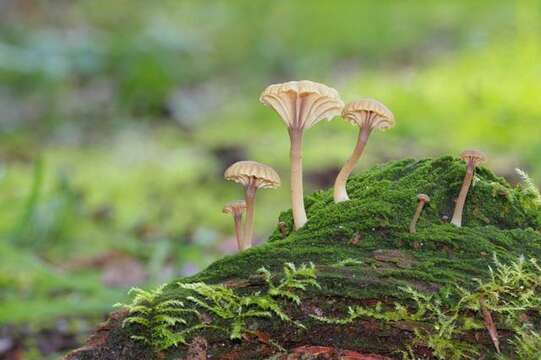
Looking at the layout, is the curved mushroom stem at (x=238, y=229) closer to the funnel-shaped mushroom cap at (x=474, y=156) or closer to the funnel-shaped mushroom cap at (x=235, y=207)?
the funnel-shaped mushroom cap at (x=235, y=207)

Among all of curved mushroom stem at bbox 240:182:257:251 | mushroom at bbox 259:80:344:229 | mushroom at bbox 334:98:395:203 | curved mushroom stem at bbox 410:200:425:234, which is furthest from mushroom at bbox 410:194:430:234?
curved mushroom stem at bbox 240:182:257:251

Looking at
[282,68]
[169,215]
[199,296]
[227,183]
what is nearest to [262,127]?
[227,183]

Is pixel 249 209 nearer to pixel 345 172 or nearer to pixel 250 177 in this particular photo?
pixel 250 177

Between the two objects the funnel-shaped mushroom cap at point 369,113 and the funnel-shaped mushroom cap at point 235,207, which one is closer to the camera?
the funnel-shaped mushroom cap at point 369,113

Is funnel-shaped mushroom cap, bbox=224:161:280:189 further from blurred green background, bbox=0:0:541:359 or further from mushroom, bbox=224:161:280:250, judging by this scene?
blurred green background, bbox=0:0:541:359

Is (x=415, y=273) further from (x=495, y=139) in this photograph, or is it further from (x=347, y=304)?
(x=495, y=139)

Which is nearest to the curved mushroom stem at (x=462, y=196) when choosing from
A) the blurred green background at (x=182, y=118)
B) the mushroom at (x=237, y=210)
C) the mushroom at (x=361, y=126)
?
the mushroom at (x=361, y=126)
